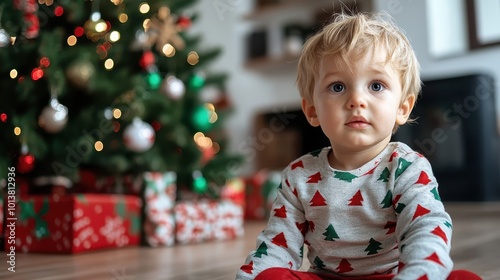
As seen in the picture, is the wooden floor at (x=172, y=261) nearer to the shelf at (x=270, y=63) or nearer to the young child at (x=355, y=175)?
the young child at (x=355, y=175)

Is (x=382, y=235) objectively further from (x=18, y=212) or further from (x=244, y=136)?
(x=244, y=136)

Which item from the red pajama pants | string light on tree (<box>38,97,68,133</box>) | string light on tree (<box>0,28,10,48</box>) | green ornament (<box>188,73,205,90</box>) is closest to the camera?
the red pajama pants

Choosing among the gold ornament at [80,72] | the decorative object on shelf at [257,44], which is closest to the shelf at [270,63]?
the decorative object on shelf at [257,44]

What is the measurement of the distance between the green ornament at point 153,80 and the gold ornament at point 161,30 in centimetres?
12

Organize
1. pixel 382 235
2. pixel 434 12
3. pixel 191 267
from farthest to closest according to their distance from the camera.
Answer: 1. pixel 434 12
2. pixel 191 267
3. pixel 382 235

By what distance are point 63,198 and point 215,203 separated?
0.59 metres

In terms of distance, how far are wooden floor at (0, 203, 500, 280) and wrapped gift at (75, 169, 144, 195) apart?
303 mm

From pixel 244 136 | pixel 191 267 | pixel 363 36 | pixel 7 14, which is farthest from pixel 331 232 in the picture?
pixel 244 136

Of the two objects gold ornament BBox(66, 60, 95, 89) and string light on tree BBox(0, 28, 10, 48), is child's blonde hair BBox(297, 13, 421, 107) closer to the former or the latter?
string light on tree BBox(0, 28, 10, 48)

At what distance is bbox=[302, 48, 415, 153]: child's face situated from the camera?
730 millimetres

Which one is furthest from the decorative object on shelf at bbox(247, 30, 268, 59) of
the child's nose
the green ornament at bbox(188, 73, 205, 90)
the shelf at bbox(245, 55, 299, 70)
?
the child's nose

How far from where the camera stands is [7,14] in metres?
1.50

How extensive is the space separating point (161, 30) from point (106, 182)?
0.60 m

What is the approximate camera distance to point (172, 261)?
4.36 feet
